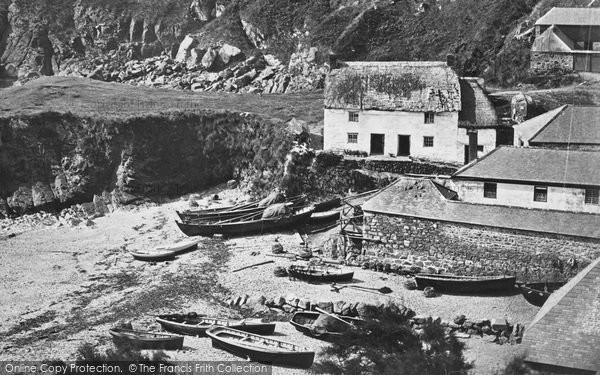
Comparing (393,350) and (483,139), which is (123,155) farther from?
(393,350)

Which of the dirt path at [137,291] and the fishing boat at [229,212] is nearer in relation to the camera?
the dirt path at [137,291]

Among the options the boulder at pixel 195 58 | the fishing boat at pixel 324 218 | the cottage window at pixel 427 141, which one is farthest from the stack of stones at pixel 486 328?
the boulder at pixel 195 58

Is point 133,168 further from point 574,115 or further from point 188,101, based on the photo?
point 574,115

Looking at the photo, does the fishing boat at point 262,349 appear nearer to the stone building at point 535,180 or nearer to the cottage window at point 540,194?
the stone building at point 535,180

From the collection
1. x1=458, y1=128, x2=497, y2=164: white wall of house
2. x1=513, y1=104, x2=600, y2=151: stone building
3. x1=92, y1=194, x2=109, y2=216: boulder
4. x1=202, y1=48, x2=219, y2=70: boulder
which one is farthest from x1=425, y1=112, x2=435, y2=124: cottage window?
x1=202, y1=48, x2=219, y2=70: boulder

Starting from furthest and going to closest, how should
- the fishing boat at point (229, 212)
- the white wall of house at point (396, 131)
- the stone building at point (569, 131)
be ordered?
the white wall of house at point (396, 131) < the fishing boat at point (229, 212) < the stone building at point (569, 131)

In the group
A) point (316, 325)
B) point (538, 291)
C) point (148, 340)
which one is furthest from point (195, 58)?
point (148, 340)
